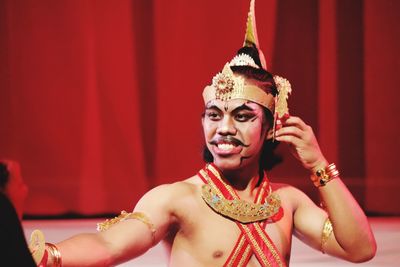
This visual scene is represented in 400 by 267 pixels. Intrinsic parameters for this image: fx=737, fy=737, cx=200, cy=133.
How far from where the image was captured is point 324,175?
204 cm

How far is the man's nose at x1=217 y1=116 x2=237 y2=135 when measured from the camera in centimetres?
203

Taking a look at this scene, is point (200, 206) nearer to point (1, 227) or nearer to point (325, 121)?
point (1, 227)

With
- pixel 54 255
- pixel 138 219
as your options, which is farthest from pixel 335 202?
pixel 54 255

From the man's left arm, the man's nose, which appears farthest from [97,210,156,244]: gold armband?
the man's left arm

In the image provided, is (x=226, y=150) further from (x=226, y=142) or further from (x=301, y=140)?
(x=301, y=140)

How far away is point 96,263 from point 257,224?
0.50 metres

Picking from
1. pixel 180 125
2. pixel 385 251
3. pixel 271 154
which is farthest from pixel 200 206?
pixel 180 125

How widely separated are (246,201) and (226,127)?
22 cm

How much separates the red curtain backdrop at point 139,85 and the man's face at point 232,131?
2.26 meters

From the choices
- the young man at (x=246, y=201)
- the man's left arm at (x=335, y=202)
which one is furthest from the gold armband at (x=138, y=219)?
the man's left arm at (x=335, y=202)

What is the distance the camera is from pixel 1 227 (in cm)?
111

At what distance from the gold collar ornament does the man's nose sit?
156mm

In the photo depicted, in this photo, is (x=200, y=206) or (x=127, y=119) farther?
(x=127, y=119)

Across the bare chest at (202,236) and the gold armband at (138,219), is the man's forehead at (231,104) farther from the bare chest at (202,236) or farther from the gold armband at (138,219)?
the gold armband at (138,219)
